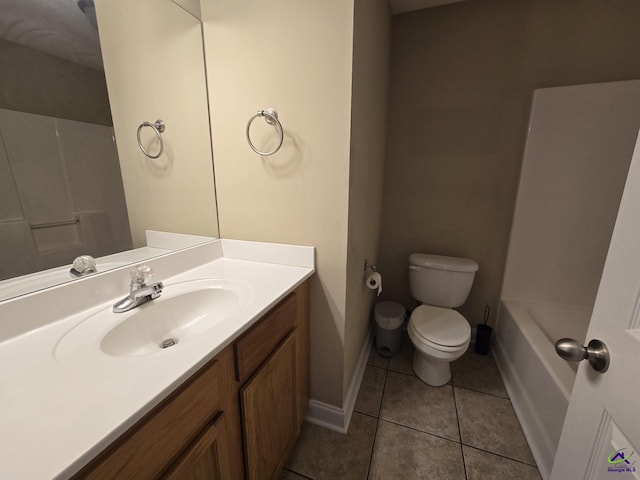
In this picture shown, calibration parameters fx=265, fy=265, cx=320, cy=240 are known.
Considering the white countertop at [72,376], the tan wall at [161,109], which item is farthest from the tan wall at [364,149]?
the tan wall at [161,109]

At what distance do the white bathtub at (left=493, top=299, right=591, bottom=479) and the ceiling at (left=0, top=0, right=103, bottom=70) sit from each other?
2178 millimetres

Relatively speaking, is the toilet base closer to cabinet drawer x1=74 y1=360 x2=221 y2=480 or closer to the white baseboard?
the white baseboard

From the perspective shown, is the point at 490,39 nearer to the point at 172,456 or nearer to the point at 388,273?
the point at 388,273

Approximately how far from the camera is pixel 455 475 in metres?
1.16

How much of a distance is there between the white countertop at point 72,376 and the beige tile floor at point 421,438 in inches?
34.4

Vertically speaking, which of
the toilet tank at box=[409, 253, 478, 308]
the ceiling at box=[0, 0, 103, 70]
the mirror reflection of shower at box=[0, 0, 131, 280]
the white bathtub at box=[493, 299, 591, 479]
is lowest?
the white bathtub at box=[493, 299, 591, 479]

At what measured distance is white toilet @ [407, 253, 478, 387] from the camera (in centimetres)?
150

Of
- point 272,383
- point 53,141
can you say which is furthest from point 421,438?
point 53,141

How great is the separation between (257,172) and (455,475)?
1609 mm

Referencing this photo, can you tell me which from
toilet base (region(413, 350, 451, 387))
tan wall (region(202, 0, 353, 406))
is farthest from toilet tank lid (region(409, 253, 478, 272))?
tan wall (region(202, 0, 353, 406))

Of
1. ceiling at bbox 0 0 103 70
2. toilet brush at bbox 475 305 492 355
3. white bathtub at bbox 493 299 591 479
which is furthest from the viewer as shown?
toilet brush at bbox 475 305 492 355

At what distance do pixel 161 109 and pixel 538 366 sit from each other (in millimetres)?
2162

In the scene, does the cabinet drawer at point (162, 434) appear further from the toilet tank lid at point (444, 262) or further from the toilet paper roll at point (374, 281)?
the toilet tank lid at point (444, 262)

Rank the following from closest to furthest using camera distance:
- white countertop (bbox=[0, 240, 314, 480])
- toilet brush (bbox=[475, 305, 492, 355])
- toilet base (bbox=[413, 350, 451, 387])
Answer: white countertop (bbox=[0, 240, 314, 480]) → toilet base (bbox=[413, 350, 451, 387]) → toilet brush (bbox=[475, 305, 492, 355])
